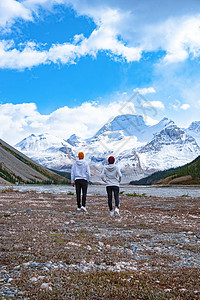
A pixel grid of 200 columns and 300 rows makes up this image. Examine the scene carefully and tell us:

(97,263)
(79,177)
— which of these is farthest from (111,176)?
(97,263)

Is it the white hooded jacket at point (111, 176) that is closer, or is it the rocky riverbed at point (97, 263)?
the rocky riverbed at point (97, 263)

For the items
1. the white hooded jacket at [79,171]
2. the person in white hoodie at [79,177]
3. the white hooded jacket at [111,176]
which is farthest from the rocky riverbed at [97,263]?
the white hooded jacket at [79,171]

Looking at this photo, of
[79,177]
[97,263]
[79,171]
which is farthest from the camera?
[79,171]

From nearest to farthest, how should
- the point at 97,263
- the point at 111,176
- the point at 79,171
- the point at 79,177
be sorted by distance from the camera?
the point at 97,263, the point at 111,176, the point at 79,177, the point at 79,171

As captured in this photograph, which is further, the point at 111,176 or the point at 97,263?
the point at 111,176

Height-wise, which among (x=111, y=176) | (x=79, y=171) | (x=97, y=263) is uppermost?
(x=79, y=171)

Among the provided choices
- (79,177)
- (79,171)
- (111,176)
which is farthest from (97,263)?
(79,171)

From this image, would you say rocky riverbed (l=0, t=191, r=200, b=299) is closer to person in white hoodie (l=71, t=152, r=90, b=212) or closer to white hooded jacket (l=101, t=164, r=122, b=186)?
white hooded jacket (l=101, t=164, r=122, b=186)

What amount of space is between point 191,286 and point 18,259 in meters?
3.77

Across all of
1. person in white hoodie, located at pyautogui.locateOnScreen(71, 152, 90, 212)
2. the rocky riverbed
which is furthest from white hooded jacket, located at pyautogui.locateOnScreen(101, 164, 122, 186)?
the rocky riverbed

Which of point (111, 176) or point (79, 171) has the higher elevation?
point (79, 171)

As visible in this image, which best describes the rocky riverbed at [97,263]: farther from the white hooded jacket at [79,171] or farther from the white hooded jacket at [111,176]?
the white hooded jacket at [79,171]

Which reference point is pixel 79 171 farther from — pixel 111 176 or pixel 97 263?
pixel 97 263

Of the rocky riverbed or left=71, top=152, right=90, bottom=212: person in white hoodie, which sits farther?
left=71, top=152, right=90, bottom=212: person in white hoodie
